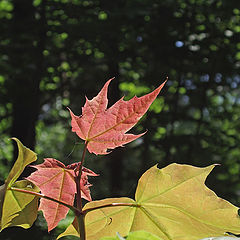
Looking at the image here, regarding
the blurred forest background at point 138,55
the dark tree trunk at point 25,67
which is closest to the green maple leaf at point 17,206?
the blurred forest background at point 138,55

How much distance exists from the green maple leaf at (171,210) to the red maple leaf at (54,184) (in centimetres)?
2

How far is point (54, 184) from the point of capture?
28 centimetres

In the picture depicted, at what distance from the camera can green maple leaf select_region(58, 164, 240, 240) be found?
0.26 m

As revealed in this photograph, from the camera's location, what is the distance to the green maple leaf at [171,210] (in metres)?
0.26

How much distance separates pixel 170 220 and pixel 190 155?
129cm

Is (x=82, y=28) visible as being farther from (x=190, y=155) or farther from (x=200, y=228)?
(x=200, y=228)

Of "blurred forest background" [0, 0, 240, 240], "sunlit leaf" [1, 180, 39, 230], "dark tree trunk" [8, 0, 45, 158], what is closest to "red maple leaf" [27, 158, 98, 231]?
"sunlit leaf" [1, 180, 39, 230]

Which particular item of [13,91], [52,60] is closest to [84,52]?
[52,60]

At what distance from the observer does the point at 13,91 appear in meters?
1.61

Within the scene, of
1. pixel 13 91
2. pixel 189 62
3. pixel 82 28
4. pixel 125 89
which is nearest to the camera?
pixel 82 28

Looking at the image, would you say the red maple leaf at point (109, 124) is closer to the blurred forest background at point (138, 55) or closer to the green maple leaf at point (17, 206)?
the green maple leaf at point (17, 206)

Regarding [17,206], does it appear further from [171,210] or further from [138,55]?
[138,55]

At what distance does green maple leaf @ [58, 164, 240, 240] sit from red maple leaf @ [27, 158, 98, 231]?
0.02 m

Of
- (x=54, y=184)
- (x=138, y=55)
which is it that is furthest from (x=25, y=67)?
(x=54, y=184)
